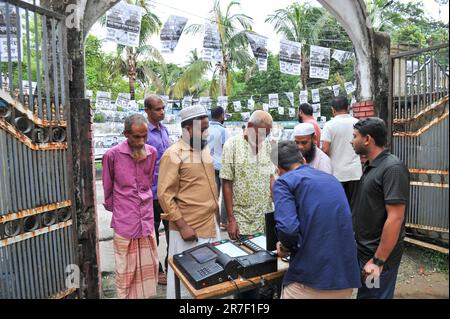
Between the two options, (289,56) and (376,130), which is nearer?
(376,130)

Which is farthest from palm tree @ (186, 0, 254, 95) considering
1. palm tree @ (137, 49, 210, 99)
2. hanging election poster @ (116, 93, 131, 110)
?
hanging election poster @ (116, 93, 131, 110)

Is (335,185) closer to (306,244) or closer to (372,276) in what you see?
(306,244)

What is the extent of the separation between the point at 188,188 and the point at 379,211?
140 centimetres

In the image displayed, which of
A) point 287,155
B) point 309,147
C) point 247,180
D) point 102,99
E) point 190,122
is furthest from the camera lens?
point 102,99

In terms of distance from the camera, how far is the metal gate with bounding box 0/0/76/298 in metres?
2.60

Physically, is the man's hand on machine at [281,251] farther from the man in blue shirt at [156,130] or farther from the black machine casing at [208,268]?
the man in blue shirt at [156,130]

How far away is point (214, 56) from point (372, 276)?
6.47 m

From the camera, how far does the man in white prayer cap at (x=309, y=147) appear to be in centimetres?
333

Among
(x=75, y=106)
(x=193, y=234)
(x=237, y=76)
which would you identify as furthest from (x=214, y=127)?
(x=237, y=76)

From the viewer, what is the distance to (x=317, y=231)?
2.09 metres

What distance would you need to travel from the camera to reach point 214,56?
26.3ft

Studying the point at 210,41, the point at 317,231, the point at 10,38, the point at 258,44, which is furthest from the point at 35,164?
the point at 258,44

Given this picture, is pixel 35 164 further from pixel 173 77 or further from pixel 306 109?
pixel 173 77

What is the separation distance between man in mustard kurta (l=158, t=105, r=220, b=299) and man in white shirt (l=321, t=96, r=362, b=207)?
192 centimetres
